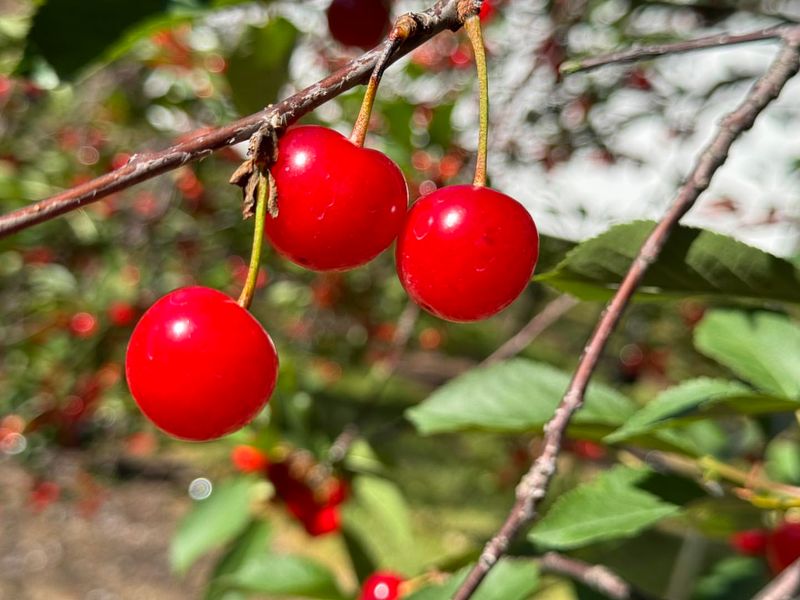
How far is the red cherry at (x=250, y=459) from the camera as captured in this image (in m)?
1.96

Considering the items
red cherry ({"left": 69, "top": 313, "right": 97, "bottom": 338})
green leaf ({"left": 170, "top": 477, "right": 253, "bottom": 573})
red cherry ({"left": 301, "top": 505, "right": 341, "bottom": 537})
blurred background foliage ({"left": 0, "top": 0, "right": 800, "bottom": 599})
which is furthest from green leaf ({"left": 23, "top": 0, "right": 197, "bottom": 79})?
red cherry ({"left": 69, "top": 313, "right": 97, "bottom": 338})

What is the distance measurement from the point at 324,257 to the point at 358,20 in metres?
0.72

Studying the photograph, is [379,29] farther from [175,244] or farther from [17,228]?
[175,244]

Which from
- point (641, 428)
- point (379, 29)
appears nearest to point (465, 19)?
point (641, 428)

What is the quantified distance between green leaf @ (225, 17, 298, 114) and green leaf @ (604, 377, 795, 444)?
3.43 ft

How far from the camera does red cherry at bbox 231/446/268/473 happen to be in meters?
1.96

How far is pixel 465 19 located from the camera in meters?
0.61

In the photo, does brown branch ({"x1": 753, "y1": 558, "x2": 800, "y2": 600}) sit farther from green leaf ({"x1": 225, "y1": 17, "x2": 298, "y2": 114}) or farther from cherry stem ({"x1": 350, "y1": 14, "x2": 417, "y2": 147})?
green leaf ({"x1": 225, "y1": 17, "x2": 298, "y2": 114})

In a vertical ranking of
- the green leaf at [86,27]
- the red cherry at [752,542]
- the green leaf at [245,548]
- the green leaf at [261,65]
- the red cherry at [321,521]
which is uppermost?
the green leaf at [86,27]

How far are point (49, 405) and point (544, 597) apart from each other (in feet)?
9.65

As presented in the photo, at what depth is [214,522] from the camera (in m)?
1.83

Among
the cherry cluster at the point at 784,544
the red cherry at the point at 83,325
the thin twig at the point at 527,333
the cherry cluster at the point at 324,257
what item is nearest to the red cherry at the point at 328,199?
the cherry cluster at the point at 324,257

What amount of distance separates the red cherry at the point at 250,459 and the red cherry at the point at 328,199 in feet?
4.50

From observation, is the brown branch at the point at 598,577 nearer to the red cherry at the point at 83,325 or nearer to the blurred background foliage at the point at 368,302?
the blurred background foliage at the point at 368,302
